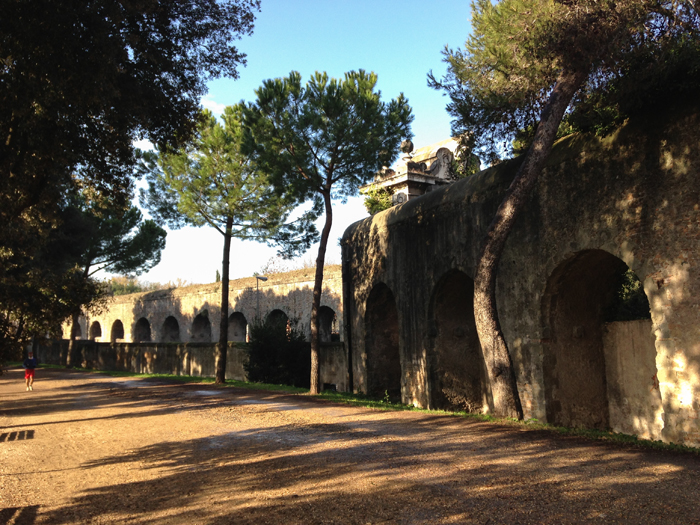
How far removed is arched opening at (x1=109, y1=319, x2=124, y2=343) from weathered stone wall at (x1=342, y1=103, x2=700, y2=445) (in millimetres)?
26875

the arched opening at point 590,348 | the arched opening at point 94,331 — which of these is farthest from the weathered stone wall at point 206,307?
the arched opening at point 590,348

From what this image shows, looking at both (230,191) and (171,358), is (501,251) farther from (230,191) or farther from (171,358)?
(171,358)

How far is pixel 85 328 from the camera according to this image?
39.4m

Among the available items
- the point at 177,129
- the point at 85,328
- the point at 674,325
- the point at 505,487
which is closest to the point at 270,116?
the point at 177,129

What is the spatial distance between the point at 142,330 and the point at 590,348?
28.9 metres

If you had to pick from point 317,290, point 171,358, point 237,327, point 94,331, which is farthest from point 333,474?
point 94,331

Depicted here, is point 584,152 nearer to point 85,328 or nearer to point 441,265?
point 441,265

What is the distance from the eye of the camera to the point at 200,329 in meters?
27.8

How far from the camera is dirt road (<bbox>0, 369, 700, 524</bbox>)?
14.1 ft

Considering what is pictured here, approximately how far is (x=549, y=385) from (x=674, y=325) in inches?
91.6

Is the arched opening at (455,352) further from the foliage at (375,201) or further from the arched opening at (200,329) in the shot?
the arched opening at (200,329)

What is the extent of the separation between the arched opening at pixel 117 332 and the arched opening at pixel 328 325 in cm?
1905

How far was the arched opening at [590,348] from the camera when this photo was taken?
27.8ft

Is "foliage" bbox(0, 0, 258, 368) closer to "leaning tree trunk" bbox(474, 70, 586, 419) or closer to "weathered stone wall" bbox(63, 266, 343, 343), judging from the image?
"leaning tree trunk" bbox(474, 70, 586, 419)
